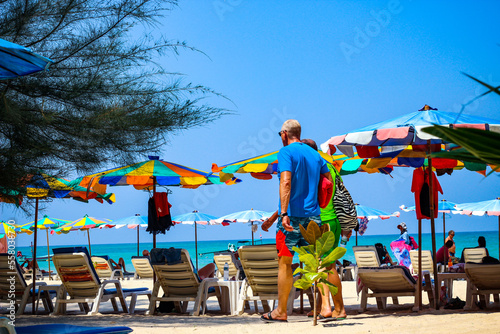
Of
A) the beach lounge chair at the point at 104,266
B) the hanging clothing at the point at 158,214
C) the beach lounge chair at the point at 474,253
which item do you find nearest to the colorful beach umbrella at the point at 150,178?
the hanging clothing at the point at 158,214

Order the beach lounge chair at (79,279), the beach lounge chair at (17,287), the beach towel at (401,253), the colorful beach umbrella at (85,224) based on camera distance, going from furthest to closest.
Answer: the colorful beach umbrella at (85,224) < the beach towel at (401,253) < the beach lounge chair at (17,287) < the beach lounge chair at (79,279)

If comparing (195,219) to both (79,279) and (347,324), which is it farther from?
(347,324)

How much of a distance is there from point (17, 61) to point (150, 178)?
5266 millimetres

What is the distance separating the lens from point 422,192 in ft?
22.8

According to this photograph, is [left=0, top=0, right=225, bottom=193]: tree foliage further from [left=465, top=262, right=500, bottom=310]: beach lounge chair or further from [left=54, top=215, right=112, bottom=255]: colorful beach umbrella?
[left=54, top=215, right=112, bottom=255]: colorful beach umbrella

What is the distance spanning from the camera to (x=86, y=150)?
568cm

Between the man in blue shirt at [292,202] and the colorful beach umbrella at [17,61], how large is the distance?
2.20 meters

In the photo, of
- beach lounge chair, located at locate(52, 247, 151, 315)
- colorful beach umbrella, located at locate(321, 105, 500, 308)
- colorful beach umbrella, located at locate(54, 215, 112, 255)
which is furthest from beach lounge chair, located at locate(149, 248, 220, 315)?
colorful beach umbrella, located at locate(54, 215, 112, 255)

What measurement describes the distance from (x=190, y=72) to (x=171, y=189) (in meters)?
3.52

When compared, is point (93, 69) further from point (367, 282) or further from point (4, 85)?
point (367, 282)

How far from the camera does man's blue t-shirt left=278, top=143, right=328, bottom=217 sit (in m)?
4.98

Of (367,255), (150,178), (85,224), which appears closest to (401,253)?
(367,255)

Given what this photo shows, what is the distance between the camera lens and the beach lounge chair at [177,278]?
683 centimetres

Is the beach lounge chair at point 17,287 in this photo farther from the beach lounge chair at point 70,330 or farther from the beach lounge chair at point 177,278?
the beach lounge chair at point 70,330
